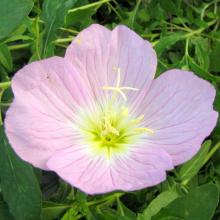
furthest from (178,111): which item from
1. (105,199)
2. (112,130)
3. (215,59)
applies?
(215,59)

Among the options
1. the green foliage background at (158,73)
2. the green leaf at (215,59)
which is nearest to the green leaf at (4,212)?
the green foliage background at (158,73)

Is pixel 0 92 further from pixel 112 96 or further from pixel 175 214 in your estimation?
pixel 175 214

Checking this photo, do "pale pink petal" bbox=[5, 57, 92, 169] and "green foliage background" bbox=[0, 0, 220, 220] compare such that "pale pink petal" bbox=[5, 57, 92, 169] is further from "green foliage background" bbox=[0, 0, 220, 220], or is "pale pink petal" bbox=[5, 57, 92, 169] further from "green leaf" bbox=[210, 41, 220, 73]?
"green leaf" bbox=[210, 41, 220, 73]

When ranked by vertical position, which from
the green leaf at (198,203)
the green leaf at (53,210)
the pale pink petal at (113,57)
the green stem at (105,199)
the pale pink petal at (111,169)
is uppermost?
the pale pink petal at (113,57)

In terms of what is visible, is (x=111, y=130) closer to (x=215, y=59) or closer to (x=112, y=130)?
(x=112, y=130)

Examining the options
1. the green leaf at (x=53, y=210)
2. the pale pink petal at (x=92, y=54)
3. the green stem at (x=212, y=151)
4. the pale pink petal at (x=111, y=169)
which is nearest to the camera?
the pale pink petal at (x=111, y=169)

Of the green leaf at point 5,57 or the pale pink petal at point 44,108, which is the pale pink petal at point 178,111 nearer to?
the pale pink petal at point 44,108
